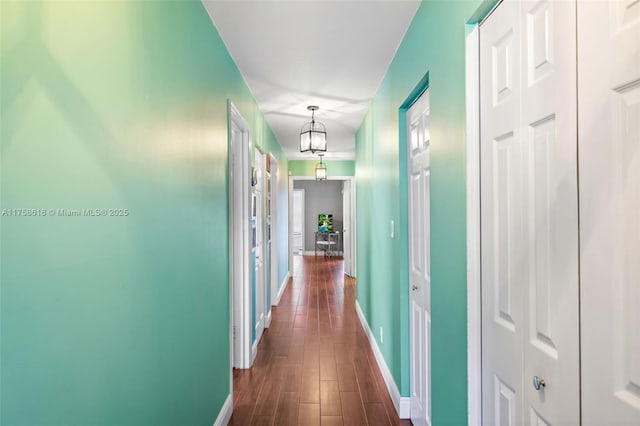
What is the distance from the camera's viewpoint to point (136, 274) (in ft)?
4.31

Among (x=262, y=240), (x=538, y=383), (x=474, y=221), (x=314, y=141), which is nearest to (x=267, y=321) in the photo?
(x=262, y=240)

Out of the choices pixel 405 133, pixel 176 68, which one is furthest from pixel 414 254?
pixel 176 68

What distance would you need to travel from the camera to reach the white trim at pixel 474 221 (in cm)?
141

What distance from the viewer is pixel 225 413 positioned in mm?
2512

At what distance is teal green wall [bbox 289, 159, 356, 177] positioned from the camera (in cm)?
789

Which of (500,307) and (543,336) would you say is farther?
(500,307)

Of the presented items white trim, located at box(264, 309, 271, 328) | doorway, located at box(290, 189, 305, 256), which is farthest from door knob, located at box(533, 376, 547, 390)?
doorway, located at box(290, 189, 305, 256)

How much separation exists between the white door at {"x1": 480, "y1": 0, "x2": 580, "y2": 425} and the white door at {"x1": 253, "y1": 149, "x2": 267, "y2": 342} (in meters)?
2.93

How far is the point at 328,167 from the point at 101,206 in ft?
22.7

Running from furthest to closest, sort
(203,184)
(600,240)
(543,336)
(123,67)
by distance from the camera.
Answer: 1. (203,184)
2. (123,67)
3. (543,336)
4. (600,240)

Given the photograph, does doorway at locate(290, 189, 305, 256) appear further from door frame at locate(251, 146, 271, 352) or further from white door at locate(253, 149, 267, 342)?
white door at locate(253, 149, 267, 342)

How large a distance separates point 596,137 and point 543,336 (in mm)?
549

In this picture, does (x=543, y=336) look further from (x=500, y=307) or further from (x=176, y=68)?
(x=176, y=68)

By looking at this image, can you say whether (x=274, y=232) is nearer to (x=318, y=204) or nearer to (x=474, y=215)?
(x=474, y=215)
